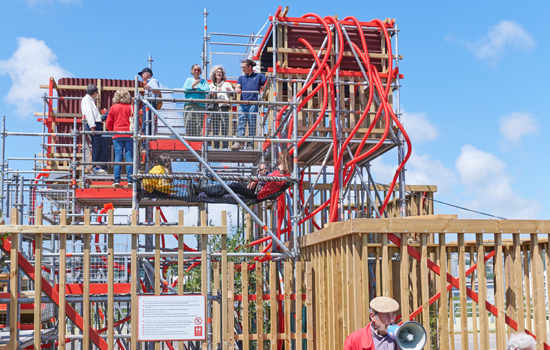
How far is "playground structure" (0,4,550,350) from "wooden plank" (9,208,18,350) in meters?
0.02

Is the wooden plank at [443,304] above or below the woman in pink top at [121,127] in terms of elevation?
below

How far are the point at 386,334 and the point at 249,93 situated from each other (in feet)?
26.5

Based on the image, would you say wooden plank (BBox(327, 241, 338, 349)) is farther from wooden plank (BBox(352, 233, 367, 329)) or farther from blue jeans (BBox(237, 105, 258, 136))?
blue jeans (BBox(237, 105, 258, 136))

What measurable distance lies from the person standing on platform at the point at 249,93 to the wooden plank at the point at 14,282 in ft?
15.8

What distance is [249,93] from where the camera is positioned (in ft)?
41.7

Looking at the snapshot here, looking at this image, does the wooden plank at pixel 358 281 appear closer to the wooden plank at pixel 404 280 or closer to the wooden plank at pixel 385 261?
the wooden plank at pixel 385 261

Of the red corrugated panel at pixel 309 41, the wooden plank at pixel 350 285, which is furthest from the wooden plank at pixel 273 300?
the red corrugated panel at pixel 309 41

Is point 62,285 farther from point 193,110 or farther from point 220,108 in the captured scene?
point 220,108

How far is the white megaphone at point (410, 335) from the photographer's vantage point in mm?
5219

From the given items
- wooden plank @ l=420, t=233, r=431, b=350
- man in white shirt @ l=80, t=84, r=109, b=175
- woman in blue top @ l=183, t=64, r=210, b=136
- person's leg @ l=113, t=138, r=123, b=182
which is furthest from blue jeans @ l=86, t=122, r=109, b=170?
wooden plank @ l=420, t=233, r=431, b=350

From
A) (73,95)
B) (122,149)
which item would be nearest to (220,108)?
(122,149)

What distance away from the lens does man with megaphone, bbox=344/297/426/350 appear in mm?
5238

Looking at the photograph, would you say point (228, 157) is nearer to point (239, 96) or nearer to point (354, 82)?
point (239, 96)

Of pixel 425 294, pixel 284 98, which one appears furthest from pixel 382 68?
pixel 425 294
